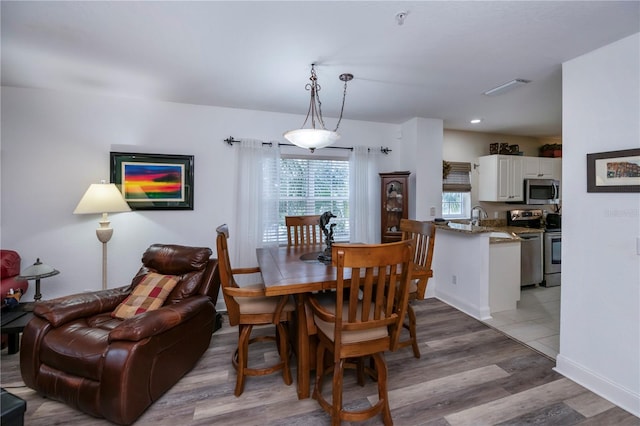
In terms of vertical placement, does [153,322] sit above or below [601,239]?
below

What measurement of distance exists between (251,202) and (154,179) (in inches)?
44.1

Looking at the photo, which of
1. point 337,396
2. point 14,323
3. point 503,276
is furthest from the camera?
point 503,276

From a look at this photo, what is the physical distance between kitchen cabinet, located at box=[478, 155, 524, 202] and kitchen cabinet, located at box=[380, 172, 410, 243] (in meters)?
1.69

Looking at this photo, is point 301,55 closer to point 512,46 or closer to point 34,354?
point 512,46

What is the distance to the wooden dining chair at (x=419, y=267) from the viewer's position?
7.23 ft

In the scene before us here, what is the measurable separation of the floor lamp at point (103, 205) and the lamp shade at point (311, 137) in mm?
1881

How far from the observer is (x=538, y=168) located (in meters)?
4.59

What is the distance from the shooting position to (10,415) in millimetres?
1054

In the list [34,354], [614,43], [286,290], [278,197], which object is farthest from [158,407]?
[614,43]

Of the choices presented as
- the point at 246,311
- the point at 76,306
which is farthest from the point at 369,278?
the point at 76,306

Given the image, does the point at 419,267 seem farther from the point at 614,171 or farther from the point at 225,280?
the point at 225,280

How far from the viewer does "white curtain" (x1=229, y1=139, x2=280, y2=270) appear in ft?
11.1

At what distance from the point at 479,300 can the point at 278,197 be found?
2629mm

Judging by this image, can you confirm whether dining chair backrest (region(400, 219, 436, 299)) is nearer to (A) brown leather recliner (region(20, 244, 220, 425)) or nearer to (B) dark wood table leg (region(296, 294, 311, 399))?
(B) dark wood table leg (region(296, 294, 311, 399))
